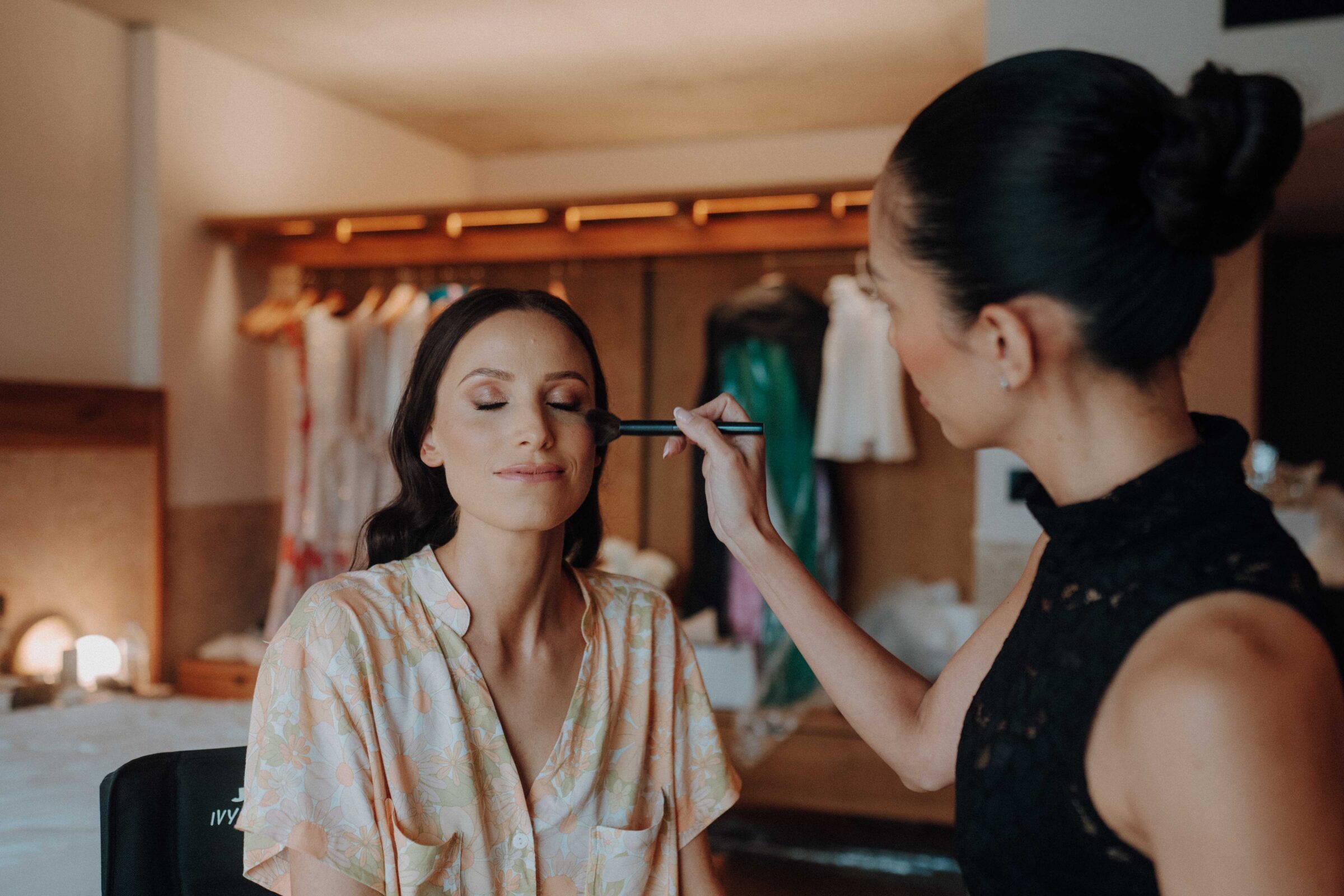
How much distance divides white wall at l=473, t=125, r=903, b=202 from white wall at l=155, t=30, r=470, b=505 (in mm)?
818

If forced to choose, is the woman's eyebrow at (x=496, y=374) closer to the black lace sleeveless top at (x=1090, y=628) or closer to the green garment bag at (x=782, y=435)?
the black lace sleeveless top at (x=1090, y=628)

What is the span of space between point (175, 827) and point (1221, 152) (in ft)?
4.33

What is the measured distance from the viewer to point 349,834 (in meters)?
1.16

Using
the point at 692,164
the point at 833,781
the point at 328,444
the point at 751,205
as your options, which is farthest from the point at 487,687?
the point at 692,164

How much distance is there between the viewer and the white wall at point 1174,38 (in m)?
2.64

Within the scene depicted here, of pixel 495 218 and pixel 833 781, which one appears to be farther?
pixel 495 218

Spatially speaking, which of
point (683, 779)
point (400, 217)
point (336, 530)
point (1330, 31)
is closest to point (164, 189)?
point (400, 217)

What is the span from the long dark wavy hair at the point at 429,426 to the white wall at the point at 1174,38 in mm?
1960

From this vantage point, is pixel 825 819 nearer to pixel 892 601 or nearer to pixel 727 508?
pixel 892 601

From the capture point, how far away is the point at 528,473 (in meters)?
1.33

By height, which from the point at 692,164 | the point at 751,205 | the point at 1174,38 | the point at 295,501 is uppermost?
the point at 692,164

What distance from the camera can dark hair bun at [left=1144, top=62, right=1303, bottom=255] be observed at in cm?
79

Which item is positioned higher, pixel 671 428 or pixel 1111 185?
pixel 1111 185

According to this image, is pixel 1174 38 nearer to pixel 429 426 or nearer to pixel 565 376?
pixel 565 376
